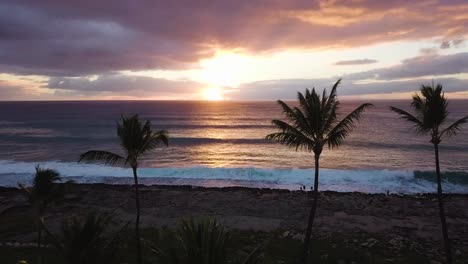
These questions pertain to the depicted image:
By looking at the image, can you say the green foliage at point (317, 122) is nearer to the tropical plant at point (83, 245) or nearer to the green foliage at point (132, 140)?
the green foliage at point (132, 140)

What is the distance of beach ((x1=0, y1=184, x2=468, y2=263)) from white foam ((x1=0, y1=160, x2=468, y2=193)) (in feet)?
14.3

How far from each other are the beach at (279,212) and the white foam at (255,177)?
172 inches

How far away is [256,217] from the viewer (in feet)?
91.1

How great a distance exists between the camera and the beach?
23312 millimetres

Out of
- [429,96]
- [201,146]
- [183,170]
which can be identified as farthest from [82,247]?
[201,146]

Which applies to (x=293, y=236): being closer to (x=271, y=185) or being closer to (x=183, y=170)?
(x=271, y=185)

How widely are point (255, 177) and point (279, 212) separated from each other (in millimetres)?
15581

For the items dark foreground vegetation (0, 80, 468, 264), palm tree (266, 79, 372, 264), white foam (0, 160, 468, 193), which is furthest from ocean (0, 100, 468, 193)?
palm tree (266, 79, 372, 264)

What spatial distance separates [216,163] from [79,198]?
23341 mm

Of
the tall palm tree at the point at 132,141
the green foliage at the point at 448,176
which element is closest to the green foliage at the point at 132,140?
the tall palm tree at the point at 132,141

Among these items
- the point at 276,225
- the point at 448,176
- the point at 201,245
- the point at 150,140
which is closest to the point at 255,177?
the point at 276,225

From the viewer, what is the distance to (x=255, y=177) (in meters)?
44.3

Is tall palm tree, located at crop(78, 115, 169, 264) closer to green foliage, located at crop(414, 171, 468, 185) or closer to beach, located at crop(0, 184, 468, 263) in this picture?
beach, located at crop(0, 184, 468, 263)

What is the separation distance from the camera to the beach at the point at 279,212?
2331 centimetres
